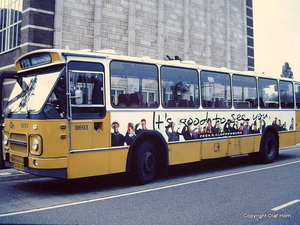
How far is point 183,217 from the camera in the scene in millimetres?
→ 5469

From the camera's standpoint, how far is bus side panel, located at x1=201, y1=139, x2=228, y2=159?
9.92 meters

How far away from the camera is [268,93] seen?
496 inches

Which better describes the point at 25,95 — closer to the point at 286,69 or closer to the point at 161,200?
the point at 161,200

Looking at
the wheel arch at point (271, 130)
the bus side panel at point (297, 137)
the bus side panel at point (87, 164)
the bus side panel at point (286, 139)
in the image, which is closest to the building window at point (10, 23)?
the bus side panel at point (87, 164)

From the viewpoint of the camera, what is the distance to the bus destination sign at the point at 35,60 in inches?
287

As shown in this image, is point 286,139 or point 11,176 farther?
point 286,139

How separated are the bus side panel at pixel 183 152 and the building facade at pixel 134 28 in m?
9.86

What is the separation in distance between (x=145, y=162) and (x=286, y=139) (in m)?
7.46

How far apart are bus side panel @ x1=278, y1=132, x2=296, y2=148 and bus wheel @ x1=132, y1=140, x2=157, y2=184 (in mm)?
6560

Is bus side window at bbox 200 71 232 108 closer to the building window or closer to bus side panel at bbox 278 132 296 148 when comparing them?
bus side panel at bbox 278 132 296 148

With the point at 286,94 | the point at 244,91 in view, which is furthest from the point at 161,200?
the point at 286,94

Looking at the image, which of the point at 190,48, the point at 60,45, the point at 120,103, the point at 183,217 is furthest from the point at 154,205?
the point at 190,48

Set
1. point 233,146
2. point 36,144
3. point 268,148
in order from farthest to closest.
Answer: point 268,148 → point 233,146 → point 36,144

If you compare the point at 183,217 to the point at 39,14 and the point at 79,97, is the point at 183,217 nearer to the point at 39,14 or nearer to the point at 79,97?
the point at 79,97
